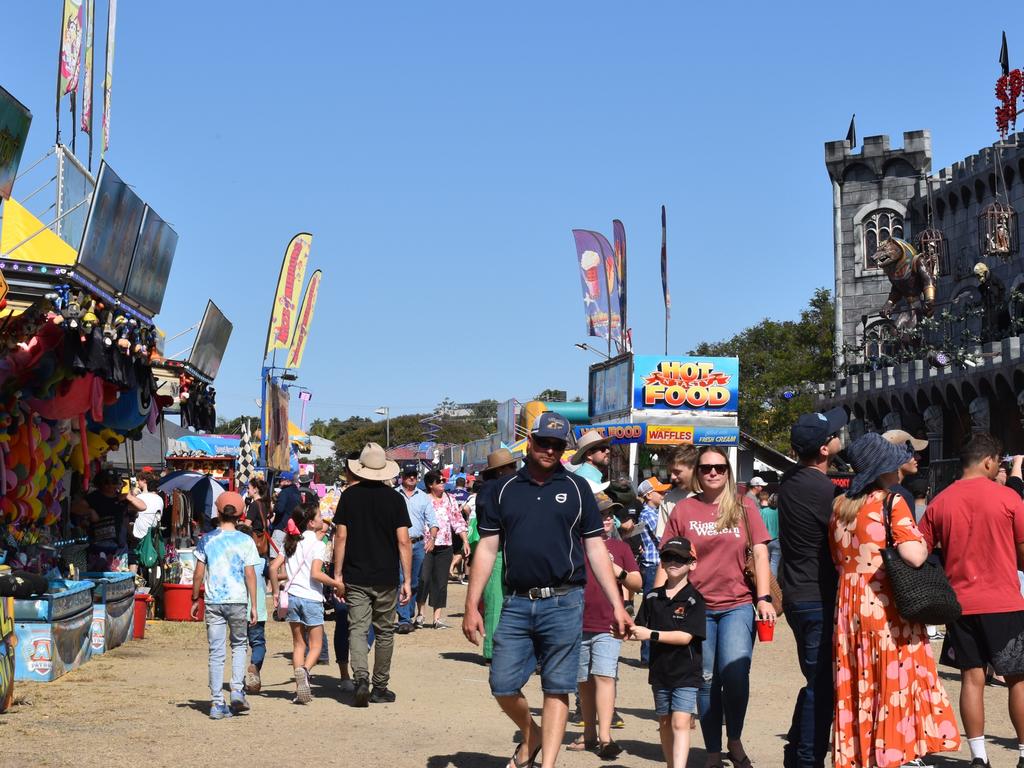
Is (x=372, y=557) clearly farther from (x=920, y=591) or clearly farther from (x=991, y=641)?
(x=920, y=591)

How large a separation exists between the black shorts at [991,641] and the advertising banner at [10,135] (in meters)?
7.00

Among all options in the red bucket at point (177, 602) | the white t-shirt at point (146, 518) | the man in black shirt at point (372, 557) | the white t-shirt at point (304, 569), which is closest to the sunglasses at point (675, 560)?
the man in black shirt at point (372, 557)

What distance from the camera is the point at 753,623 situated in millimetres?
7289

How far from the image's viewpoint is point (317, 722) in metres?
9.10

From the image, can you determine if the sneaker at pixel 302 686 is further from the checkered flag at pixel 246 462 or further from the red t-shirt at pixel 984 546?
the checkered flag at pixel 246 462

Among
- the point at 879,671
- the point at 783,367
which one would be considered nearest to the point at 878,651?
the point at 879,671

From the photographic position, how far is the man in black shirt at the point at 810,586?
6641mm

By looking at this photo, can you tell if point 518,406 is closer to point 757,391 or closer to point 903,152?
point 903,152

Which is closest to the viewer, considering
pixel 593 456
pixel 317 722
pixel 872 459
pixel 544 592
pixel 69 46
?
pixel 872 459

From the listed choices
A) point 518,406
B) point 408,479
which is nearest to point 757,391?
point 518,406

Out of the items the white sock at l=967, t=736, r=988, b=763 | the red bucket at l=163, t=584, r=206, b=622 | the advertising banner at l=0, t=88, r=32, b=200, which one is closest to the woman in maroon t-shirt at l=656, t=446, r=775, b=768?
the white sock at l=967, t=736, r=988, b=763

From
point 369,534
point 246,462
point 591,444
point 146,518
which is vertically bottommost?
point 369,534

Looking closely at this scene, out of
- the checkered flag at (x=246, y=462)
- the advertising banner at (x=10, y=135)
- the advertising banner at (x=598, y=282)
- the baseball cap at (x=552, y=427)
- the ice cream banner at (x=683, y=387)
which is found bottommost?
the baseball cap at (x=552, y=427)

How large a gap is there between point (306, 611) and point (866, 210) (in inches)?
1758
